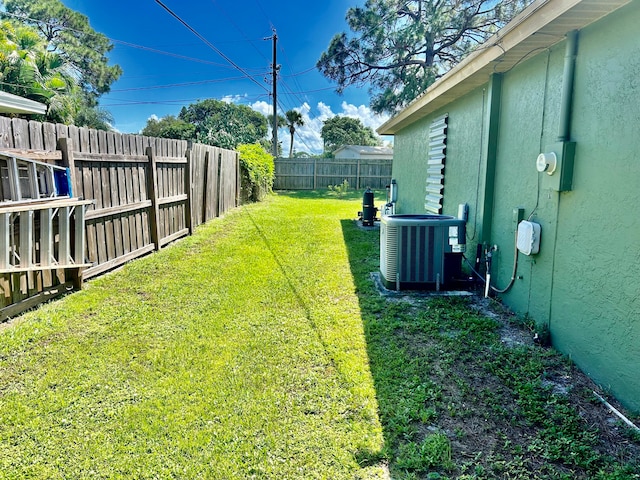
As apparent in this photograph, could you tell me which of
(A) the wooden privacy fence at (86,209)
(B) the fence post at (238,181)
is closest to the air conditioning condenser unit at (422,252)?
(A) the wooden privacy fence at (86,209)

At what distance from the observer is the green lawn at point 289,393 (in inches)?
72.2

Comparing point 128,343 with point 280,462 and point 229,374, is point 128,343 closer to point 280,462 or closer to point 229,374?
point 229,374

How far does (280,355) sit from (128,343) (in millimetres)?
1217

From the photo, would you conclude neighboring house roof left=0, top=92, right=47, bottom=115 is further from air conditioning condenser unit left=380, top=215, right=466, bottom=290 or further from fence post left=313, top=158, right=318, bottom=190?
fence post left=313, top=158, right=318, bottom=190

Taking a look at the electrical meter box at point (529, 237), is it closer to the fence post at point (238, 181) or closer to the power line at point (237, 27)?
the fence post at point (238, 181)

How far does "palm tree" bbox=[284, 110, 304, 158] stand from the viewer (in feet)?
140

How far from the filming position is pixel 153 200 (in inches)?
232

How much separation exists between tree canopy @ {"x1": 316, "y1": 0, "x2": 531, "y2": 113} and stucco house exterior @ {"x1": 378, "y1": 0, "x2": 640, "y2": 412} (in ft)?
45.2

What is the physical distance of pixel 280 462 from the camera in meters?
1.85

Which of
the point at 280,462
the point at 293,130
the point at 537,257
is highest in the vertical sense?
the point at 293,130

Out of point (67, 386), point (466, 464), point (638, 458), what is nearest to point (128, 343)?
point (67, 386)

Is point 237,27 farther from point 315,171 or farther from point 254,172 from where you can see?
point 254,172

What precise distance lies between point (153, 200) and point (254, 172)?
276 inches

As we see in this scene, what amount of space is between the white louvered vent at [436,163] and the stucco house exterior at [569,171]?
4.31ft
